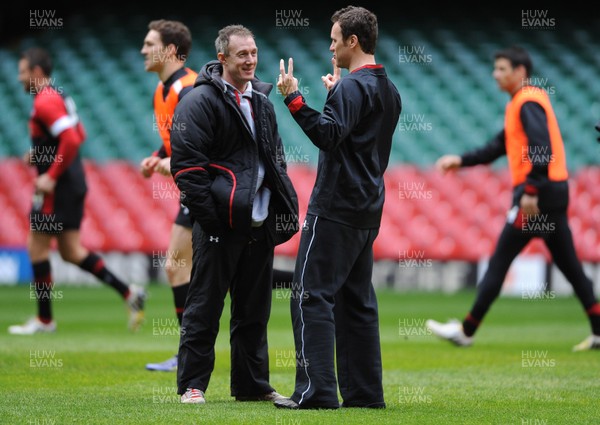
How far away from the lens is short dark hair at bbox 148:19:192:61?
781 centimetres

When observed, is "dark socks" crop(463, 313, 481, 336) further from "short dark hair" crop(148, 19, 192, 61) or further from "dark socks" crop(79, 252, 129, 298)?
"short dark hair" crop(148, 19, 192, 61)

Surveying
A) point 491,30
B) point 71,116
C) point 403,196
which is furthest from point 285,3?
point 71,116

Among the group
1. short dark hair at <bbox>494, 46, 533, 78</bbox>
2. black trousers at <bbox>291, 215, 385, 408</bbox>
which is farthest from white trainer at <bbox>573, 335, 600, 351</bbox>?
black trousers at <bbox>291, 215, 385, 408</bbox>

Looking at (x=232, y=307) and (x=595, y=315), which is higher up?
(x=232, y=307)

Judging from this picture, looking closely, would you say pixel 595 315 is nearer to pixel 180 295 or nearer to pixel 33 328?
pixel 180 295

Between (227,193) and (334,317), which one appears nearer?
(227,193)

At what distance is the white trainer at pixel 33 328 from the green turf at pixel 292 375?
7.7 inches

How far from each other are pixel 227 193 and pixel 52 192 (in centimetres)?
499

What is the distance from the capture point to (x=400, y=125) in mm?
20453

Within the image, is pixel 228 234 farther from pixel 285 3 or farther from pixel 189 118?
pixel 285 3

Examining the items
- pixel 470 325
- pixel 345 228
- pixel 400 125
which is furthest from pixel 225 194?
pixel 400 125

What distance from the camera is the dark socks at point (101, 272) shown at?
1039 cm

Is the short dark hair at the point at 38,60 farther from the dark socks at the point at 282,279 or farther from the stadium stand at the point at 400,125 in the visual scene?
the stadium stand at the point at 400,125

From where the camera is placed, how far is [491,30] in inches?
955
